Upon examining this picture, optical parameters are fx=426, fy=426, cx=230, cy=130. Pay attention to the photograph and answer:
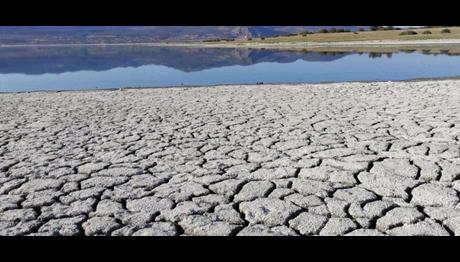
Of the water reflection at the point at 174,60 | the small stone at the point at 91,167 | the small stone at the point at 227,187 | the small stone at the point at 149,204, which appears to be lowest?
the water reflection at the point at 174,60

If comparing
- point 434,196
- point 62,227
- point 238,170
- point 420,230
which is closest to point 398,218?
point 420,230

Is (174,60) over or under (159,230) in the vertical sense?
under

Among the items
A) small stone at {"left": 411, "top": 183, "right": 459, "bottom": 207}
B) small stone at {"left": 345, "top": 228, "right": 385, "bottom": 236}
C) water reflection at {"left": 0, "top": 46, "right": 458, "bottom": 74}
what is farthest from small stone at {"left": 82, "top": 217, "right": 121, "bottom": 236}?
water reflection at {"left": 0, "top": 46, "right": 458, "bottom": 74}

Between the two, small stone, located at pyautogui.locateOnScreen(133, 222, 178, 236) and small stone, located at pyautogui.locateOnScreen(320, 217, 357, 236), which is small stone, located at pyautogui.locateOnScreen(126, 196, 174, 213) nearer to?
small stone, located at pyautogui.locateOnScreen(133, 222, 178, 236)

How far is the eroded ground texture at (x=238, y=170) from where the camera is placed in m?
2.48

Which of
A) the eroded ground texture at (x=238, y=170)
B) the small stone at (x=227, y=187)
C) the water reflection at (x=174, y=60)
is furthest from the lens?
the water reflection at (x=174, y=60)

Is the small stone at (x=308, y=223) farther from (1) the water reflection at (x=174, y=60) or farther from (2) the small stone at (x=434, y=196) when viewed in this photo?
(1) the water reflection at (x=174, y=60)

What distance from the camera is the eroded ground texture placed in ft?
8.13

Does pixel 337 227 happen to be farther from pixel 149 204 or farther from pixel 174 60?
pixel 174 60

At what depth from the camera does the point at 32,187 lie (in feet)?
10.3

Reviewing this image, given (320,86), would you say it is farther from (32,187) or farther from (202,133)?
(32,187)

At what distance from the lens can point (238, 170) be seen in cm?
340

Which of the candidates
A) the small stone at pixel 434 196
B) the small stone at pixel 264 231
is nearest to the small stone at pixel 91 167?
the small stone at pixel 264 231

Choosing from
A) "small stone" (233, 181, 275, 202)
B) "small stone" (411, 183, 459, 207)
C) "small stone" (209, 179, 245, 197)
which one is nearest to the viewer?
"small stone" (411, 183, 459, 207)
